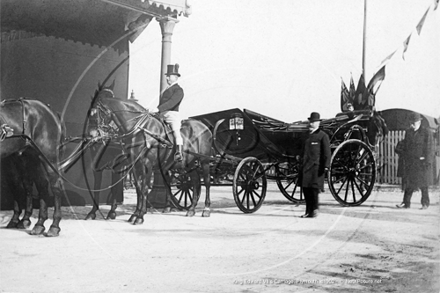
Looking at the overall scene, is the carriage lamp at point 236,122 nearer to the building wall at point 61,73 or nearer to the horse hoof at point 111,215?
the building wall at point 61,73

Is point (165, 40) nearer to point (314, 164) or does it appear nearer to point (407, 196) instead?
point (314, 164)

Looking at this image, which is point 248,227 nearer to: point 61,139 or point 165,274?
point 165,274

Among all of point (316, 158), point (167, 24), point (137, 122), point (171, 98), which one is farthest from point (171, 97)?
point (316, 158)

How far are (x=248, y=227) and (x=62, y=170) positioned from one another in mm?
2110

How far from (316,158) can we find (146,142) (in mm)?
2119

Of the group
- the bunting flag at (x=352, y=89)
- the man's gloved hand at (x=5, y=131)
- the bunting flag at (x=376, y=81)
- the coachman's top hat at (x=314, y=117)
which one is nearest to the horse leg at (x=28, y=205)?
the man's gloved hand at (x=5, y=131)

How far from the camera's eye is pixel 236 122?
584 cm

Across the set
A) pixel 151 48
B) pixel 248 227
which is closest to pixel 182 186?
pixel 248 227

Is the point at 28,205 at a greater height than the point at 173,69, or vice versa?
the point at 173,69

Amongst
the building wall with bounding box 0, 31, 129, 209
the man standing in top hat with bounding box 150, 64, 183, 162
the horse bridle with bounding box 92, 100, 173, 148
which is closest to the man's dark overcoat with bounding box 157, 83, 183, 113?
the man standing in top hat with bounding box 150, 64, 183, 162

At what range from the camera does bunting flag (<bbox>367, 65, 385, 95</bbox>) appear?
446 centimetres

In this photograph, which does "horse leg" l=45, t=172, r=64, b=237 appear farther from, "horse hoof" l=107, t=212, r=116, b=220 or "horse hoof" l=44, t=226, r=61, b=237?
"horse hoof" l=107, t=212, r=116, b=220

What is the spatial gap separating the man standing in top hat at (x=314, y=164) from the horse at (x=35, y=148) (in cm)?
285

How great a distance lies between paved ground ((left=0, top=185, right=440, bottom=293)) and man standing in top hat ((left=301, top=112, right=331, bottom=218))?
28.2 inches
